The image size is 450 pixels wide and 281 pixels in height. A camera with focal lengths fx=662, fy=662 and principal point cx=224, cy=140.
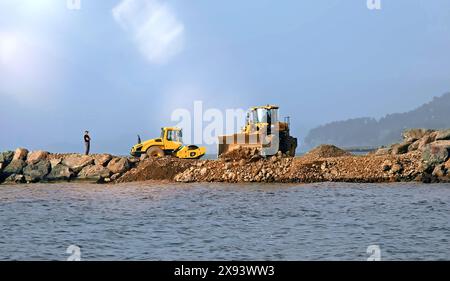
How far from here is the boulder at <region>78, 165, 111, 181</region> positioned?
156 feet

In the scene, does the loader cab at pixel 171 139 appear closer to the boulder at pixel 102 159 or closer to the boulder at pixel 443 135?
the boulder at pixel 102 159

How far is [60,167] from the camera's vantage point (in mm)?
49156

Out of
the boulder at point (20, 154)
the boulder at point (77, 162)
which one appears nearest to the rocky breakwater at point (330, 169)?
the boulder at point (77, 162)

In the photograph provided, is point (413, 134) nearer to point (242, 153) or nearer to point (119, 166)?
point (242, 153)

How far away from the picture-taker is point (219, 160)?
4578 centimetres

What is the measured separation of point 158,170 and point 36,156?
37.1 ft

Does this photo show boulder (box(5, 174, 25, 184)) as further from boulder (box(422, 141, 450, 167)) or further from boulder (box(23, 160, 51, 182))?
boulder (box(422, 141, 450, 167))

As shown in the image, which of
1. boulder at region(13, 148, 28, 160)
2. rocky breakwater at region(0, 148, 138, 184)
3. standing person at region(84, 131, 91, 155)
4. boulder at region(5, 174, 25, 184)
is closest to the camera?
rocky breakwater at region(0, 148, 138, 184)

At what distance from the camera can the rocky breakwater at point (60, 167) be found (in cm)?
4784

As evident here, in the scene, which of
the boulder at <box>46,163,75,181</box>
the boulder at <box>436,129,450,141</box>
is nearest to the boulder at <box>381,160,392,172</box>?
the boulder at <box>436,129,450,141</box>

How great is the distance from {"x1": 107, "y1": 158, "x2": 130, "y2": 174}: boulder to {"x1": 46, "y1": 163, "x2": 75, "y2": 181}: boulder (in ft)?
9.70

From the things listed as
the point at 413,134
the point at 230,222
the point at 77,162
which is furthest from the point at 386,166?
the point at 77,162
